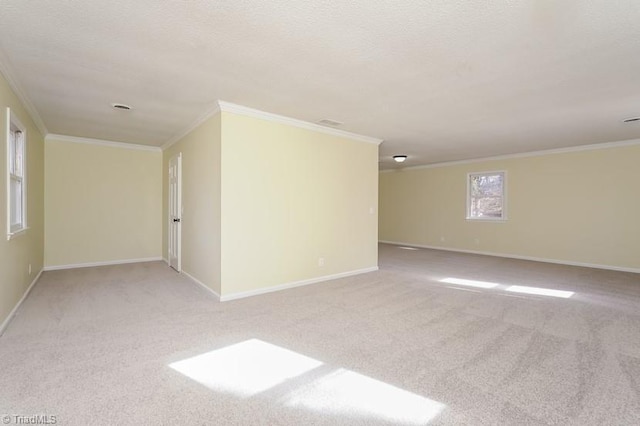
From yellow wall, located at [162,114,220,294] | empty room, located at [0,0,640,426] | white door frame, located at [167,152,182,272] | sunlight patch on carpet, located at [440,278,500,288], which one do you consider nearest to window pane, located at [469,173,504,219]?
empty room, located at [0,0,640,426]

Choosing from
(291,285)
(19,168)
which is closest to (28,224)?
(19,168)

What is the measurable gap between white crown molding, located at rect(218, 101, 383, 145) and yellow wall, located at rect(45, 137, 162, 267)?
348 cm

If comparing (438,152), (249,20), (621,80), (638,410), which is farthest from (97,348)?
(438,152)

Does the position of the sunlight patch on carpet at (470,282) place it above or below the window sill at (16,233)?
below

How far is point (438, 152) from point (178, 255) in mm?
5652

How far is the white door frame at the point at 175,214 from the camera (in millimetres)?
5359

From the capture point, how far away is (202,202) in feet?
14.6

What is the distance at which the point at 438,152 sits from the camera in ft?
23.1

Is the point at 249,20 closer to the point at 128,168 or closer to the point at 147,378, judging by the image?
the point at 147,378

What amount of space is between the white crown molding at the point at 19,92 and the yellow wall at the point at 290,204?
190cm

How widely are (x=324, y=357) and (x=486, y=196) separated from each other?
22.8 feet

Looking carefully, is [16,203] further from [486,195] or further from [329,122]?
[486,195]

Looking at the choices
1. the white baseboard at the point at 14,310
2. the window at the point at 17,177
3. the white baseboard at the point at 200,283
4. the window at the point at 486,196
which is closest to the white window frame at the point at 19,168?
the window at the point at 17,177

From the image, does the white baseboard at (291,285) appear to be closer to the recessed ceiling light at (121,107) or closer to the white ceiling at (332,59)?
the white ceiling at (332,59)
